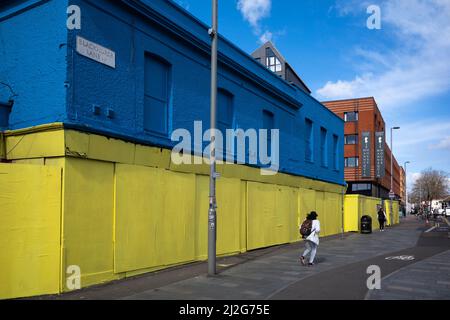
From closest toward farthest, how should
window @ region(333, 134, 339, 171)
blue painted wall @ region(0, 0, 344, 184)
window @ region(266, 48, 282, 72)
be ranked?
blue painted wall @ region(0, 0, 344, 184), window @ region(333, 134, 339, 171), window @ region(266, 48, 282, 72)

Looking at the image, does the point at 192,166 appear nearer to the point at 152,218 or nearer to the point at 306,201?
the point at 152,218

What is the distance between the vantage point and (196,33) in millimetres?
13852

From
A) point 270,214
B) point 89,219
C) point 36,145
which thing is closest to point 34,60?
point 36,145

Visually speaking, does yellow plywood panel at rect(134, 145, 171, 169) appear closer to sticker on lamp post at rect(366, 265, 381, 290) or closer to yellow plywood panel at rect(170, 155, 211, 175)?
yellow plywood panel at rect(170, 155, 211, 175)

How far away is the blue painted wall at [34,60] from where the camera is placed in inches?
372

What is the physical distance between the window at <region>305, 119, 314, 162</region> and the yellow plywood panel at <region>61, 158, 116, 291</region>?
14.9 meters

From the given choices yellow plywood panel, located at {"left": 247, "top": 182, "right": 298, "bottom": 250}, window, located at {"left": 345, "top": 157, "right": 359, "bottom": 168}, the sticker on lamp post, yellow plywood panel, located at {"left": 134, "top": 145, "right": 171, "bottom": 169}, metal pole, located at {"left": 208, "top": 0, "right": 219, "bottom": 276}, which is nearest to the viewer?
the sticker on lamp post

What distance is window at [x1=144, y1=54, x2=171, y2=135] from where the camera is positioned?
39.3ft

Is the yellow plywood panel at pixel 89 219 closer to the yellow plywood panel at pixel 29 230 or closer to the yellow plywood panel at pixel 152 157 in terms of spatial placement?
the yellow plywood panel at pixel 29 230

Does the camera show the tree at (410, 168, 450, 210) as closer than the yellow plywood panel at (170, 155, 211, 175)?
No

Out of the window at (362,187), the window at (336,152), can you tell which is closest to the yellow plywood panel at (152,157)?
the window at (336,152)

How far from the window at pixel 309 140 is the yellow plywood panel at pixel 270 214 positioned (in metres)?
3.31

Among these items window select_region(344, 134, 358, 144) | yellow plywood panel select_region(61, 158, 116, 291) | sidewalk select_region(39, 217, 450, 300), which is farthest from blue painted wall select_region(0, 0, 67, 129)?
window select_region(344, 134, 358, 144)

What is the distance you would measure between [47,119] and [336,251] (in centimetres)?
1173
